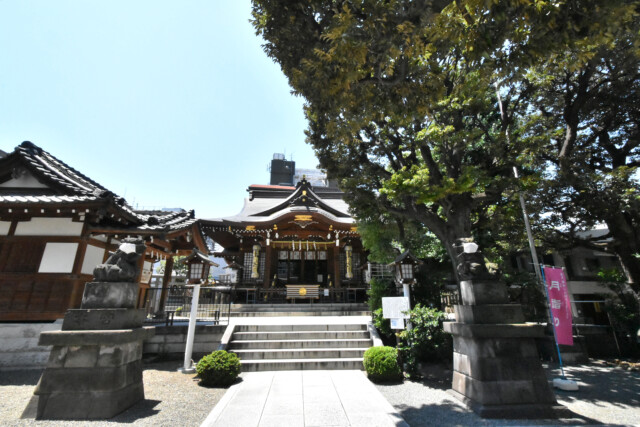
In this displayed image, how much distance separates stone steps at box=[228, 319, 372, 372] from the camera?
306 inches

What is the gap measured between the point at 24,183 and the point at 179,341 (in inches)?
310

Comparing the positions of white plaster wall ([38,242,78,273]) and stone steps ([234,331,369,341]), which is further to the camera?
stone steps ([234,331,369,341])

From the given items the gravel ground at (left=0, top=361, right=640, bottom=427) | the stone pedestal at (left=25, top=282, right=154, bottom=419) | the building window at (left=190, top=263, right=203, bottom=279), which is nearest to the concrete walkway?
the gravel ground at (left=0, top=361, right=640, bottom=427)

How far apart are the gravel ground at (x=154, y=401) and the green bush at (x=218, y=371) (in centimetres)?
18

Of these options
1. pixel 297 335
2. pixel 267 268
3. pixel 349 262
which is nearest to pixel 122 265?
pixel 297 335

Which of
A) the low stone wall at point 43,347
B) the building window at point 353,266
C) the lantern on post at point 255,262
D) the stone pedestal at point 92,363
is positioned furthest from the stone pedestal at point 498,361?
the lantern on post at point 255,262

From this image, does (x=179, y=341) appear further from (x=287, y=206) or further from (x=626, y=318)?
(x=626, y=318)

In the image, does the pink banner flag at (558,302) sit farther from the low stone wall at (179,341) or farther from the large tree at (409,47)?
the low stone wall at (179,341)

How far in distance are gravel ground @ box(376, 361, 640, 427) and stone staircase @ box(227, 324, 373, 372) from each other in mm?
1742

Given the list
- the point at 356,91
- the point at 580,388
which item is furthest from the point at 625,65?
the point at 356,91

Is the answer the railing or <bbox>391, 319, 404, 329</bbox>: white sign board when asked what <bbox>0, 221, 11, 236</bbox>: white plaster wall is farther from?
<bbox>391, 319, 404, 329</bbox>: white sign board

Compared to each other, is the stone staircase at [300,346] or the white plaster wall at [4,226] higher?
the white plaster wall at [4,226]

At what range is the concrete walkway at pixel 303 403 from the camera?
452 centimetres

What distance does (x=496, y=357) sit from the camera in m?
5.22
